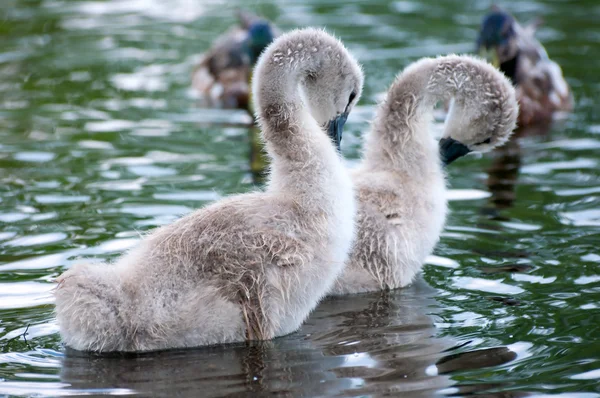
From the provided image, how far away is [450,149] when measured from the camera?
7973mm

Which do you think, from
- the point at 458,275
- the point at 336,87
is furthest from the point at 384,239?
the point at 336,87

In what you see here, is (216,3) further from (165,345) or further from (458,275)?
(165,345)

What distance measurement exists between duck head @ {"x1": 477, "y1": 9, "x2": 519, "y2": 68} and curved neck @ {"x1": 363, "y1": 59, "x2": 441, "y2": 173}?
544 centimetres

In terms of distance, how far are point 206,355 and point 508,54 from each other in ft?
27.0

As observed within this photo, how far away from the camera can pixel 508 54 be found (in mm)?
13188

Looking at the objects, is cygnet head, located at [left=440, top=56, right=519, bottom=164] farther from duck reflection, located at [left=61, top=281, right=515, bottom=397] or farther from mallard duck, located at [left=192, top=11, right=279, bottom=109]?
mallard duck, located at [left=192, top=11, right=279, bottom=109]

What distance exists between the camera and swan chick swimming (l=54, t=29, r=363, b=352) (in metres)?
5.98

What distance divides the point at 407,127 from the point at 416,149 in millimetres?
179

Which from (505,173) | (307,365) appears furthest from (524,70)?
(307,365)

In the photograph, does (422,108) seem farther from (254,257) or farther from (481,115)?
(254,257)

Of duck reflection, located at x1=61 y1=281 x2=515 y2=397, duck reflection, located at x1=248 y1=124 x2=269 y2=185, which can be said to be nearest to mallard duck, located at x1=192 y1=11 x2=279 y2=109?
duck reflection, located at x1=248 y1=124 x2=269 y2=185

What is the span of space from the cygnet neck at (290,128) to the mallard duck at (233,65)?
678 cm

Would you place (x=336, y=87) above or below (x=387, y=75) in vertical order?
above

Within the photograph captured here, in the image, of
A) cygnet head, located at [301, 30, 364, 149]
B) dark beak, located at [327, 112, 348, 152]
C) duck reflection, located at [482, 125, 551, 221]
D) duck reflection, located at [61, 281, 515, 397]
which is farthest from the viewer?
duck reflection, located at [482, 125, 551, 221]
